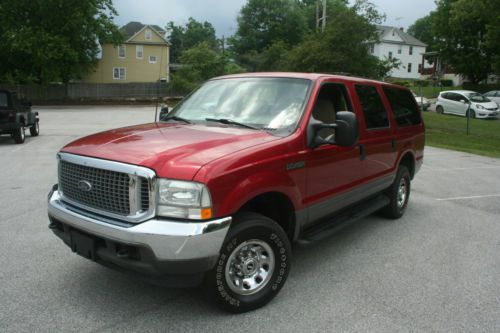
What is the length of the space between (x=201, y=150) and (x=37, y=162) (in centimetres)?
864

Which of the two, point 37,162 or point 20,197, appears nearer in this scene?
point 20,197

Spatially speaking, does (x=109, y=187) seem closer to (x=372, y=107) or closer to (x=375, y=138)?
(x=375, y=138)

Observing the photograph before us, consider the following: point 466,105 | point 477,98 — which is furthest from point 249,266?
point 477,98

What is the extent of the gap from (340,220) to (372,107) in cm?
150

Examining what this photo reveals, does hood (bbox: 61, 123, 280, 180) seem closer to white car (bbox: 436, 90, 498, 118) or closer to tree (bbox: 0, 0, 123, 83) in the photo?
white car (bbox: 436, 90, 498, 118)

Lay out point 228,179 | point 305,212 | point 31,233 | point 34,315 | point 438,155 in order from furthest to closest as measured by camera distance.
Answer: point 438,155 < point 31,233 < point 305,212 < point 34,315 < point 228,179

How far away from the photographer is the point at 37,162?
10.7 meters

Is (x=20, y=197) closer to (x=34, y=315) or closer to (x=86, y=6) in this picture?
(x=34, y=315)

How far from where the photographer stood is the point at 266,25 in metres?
77.6

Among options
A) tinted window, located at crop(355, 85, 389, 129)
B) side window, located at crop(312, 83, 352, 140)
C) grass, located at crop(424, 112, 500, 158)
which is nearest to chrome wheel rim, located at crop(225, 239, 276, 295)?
side window, located at crop(312, 83, 352, 140)

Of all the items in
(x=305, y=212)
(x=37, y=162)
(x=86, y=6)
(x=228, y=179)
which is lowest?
(x=37, y=162)

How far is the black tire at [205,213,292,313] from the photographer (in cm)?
339

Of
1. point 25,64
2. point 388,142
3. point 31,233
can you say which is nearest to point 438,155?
point 388,142

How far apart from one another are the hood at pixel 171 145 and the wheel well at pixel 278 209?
0.52 meters
